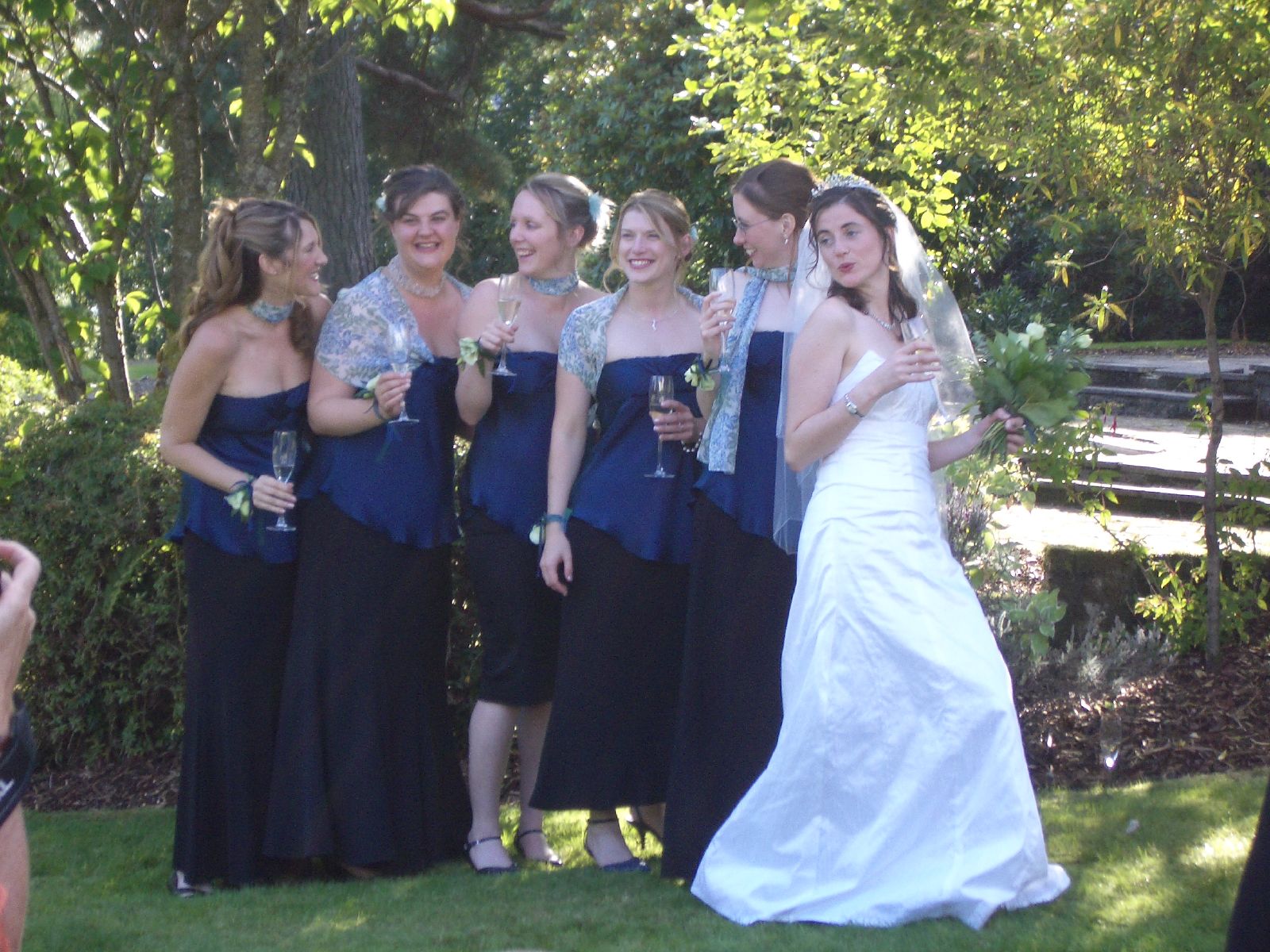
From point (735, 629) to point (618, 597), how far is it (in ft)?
1.39

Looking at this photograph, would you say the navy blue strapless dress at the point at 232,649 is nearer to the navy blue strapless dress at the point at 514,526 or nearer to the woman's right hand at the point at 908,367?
the navy blue strapless dress at the point at 514,526

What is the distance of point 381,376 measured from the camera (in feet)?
14.6

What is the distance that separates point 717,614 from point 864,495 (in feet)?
2.14

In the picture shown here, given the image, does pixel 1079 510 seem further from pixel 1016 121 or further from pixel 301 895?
pixel 301 895

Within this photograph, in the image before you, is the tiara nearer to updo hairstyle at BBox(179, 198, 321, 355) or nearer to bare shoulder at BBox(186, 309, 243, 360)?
updo hairstyle at BBox(179, 198, 321, 355)

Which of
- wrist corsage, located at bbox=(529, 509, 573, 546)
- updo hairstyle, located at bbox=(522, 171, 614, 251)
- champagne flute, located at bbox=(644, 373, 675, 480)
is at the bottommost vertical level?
wrist corsage, located at bbox=(529, 509, 573, 546)

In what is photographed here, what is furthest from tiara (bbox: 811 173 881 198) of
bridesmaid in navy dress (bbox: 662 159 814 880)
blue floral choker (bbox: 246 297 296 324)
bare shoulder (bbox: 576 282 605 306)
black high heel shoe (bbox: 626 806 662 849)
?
black high heel shoe (bbox: 626 806 662 849)

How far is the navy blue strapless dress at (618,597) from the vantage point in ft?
15.4

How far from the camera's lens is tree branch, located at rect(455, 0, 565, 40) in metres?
12.0

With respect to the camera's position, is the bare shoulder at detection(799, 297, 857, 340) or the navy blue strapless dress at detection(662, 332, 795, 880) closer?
the bare shoulder at detection(799, 297, 857, 340)

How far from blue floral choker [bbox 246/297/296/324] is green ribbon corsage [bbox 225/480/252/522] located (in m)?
0.55

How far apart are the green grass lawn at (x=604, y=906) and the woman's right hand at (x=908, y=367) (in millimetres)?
1526

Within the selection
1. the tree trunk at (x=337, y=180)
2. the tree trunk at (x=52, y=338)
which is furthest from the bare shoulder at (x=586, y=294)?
the tree trunk at (x=337, y=180)

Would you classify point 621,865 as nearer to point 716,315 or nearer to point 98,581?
point 716,315
